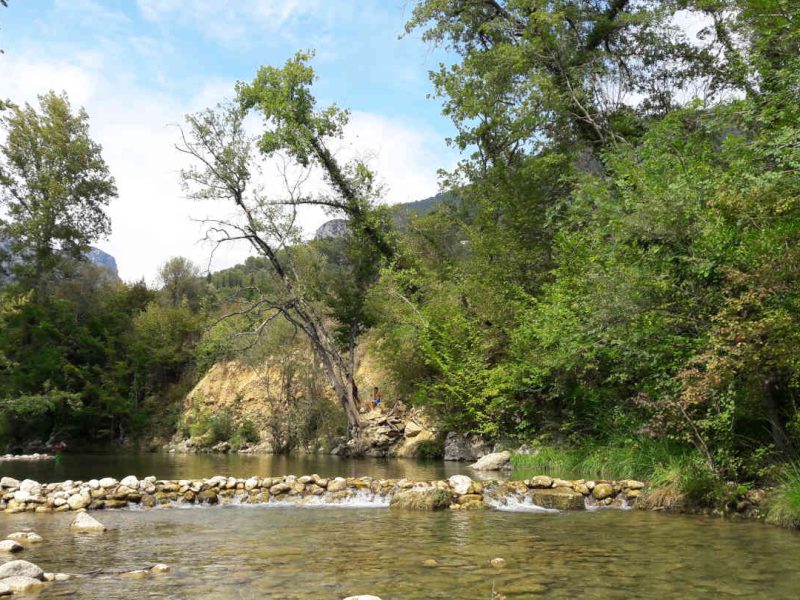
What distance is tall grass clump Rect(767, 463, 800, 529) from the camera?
8.05m

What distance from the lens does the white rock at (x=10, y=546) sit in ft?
24.2

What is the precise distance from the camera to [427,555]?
7.05 metres

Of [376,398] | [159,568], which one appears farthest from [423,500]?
[376,398]

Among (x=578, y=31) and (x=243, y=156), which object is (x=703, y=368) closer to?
(x=578, y=31)

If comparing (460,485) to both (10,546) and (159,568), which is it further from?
(10,546)

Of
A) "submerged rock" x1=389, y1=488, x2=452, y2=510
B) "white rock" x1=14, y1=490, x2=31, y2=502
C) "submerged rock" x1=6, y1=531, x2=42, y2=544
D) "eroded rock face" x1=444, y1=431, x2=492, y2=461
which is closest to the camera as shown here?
"submerged rock" x1=6, y1=531, x2=42, y2=544

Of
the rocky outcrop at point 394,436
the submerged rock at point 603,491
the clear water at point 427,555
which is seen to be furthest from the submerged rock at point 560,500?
the rocky outcrop at point 394,436

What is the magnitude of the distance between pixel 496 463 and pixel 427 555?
33.2 ft

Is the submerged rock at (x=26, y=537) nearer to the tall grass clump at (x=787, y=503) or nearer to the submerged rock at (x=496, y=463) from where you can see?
the tall grass clump at (x=787, y=503)

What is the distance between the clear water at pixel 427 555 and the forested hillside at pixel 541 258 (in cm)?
224

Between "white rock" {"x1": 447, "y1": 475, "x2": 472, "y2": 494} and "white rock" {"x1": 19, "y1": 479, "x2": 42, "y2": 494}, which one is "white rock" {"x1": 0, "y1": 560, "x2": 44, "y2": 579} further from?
"white rock" {"x1": 447, "y1": 475, "x2": 472, "y2": 494}

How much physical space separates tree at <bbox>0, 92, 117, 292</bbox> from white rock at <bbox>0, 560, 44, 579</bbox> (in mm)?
31940

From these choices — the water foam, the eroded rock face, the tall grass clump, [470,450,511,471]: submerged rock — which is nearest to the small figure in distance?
the eroded rock face

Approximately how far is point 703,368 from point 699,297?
3.97ft
